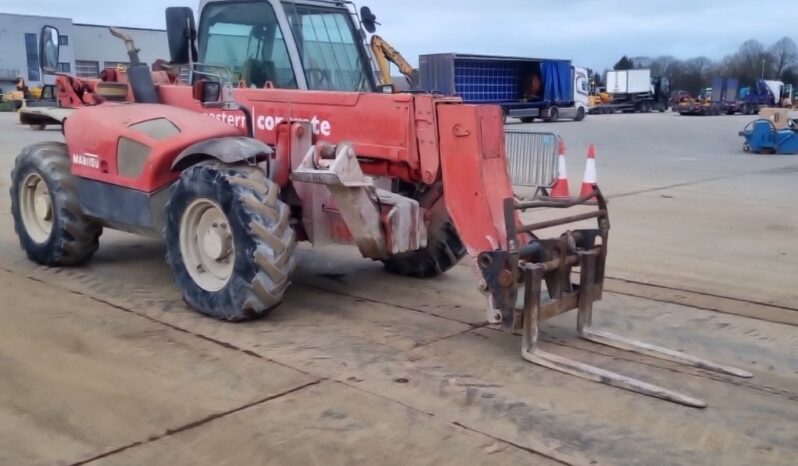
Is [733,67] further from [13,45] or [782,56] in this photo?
[13,45]

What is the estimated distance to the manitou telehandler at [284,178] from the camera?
5.26 m

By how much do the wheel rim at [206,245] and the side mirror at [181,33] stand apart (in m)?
1.76

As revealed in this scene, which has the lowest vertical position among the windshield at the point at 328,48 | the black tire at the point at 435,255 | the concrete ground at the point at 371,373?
the concrete ground at the point at 371,373

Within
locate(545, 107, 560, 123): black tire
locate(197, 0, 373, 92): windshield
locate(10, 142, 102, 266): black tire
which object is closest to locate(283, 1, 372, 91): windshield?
locate(197, 0, 373, 92): windshield

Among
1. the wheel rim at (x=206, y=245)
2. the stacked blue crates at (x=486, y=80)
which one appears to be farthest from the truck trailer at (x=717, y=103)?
the wheel rim at (x=206, y=245)

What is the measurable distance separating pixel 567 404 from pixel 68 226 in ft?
15.5

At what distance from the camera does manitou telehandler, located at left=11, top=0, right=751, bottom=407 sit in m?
5.26

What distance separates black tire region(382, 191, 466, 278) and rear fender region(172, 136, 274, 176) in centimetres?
150

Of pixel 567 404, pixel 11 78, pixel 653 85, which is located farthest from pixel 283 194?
pixel 11 78

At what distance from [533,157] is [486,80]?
911 inches

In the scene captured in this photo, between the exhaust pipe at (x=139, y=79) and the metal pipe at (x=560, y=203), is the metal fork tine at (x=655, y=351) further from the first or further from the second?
the exhaust pipe at (x=139, y=79)

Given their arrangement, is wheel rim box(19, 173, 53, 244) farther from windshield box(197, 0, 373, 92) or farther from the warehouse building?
the warehouse building

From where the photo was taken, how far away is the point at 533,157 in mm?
13906

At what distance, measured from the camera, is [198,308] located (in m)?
5.90
